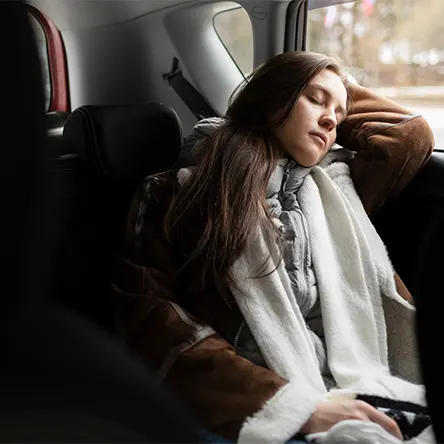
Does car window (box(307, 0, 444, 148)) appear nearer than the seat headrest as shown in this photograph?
No

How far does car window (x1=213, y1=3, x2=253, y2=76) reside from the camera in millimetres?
1909

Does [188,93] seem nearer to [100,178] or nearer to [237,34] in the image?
[237,34]

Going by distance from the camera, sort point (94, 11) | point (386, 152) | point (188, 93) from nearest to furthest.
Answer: point (386, 152) → point (94, 11) → point (188, 93)

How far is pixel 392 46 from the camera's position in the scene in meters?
1.82

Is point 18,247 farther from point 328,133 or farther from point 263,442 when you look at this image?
point 328,133

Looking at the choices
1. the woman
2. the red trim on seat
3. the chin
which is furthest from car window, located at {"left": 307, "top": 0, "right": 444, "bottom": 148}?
the red trim on seat

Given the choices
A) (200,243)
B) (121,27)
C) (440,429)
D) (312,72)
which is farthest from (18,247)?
(121,27)

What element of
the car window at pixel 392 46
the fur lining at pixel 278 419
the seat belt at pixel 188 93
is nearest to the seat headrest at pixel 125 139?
the seat belt at pixel 188 93

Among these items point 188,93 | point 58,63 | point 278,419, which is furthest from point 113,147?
point 278,419

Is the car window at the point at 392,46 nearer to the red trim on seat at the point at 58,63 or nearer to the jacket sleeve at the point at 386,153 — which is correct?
the jacket sleeve at the point at 386,153

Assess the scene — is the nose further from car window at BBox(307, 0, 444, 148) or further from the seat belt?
the seat belt

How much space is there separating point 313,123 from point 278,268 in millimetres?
307

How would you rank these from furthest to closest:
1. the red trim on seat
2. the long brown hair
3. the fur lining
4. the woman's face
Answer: the red trim on seat
the woman's face
the long brown hair
the fur lining

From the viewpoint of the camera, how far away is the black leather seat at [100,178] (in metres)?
1.46
